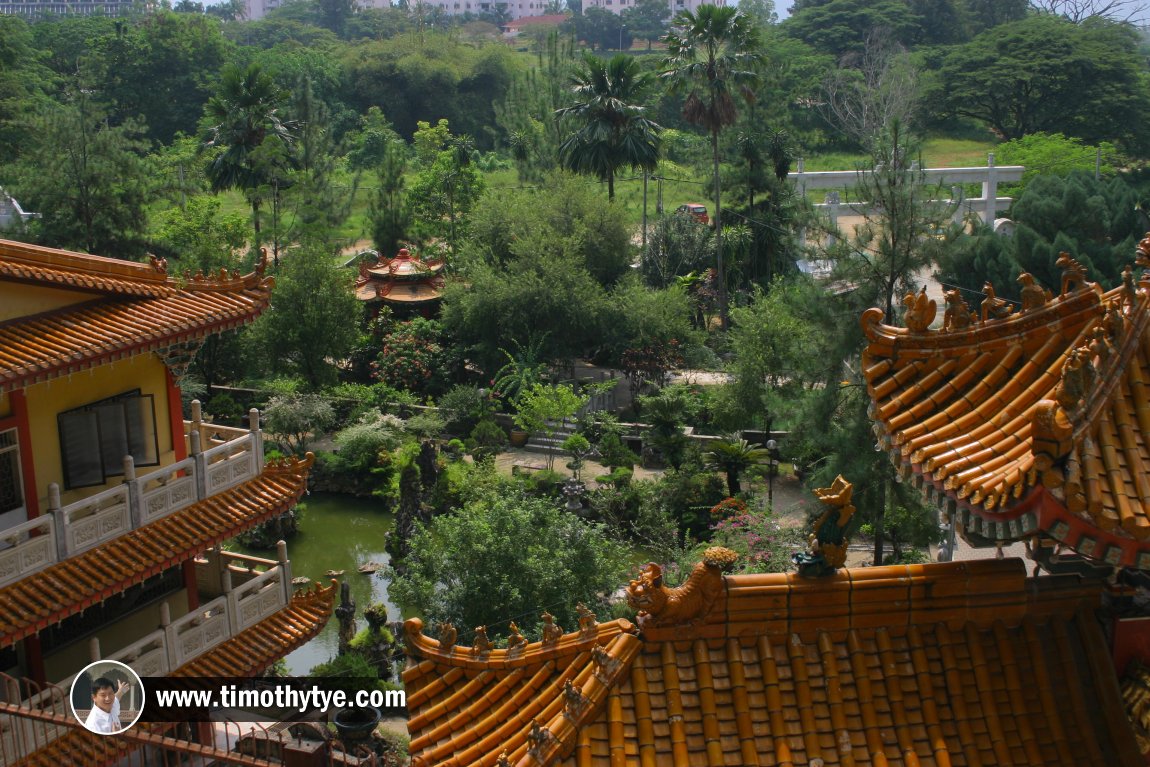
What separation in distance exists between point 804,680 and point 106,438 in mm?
9849

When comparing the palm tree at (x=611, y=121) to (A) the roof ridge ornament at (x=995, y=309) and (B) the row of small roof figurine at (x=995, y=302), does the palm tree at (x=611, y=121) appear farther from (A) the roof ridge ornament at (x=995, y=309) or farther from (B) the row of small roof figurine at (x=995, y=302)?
(B) the row of small roof figurine at (x=995, y=302)

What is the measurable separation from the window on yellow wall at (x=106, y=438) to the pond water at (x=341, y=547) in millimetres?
8191

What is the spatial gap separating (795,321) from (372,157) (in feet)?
129

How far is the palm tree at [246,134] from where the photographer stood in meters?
39.4

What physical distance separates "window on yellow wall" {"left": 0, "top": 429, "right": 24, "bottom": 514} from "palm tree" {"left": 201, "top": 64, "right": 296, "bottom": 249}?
26736mm

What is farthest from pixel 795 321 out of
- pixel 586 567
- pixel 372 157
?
pixel 372 157

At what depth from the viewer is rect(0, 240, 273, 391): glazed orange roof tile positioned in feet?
41.2

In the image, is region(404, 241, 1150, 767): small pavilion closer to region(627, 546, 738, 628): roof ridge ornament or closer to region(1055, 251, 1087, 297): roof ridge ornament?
region(627, 546, 738, 628): roof ridge ornament

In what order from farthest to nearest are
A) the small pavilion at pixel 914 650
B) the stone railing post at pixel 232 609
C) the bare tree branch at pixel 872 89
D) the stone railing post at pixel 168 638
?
1. the bare tree branch at pixel 872 89
2. the stone railing post at pixel 232 609
3. the stone railing post at pixel 168 638
4. the small pavilion at pixel 914 650

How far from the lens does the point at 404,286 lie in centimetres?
3734

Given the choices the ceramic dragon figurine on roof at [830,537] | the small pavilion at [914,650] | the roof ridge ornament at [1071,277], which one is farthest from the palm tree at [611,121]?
the ceramic dragon figurine on roof at [830,537]

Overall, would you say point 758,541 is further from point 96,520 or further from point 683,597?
point 683,597

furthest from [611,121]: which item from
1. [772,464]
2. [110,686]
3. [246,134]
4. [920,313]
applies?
[920,313]

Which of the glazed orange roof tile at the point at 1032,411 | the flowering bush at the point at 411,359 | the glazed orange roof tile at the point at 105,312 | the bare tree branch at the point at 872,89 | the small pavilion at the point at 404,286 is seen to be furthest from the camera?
the small pavilion at the point at 404,286
